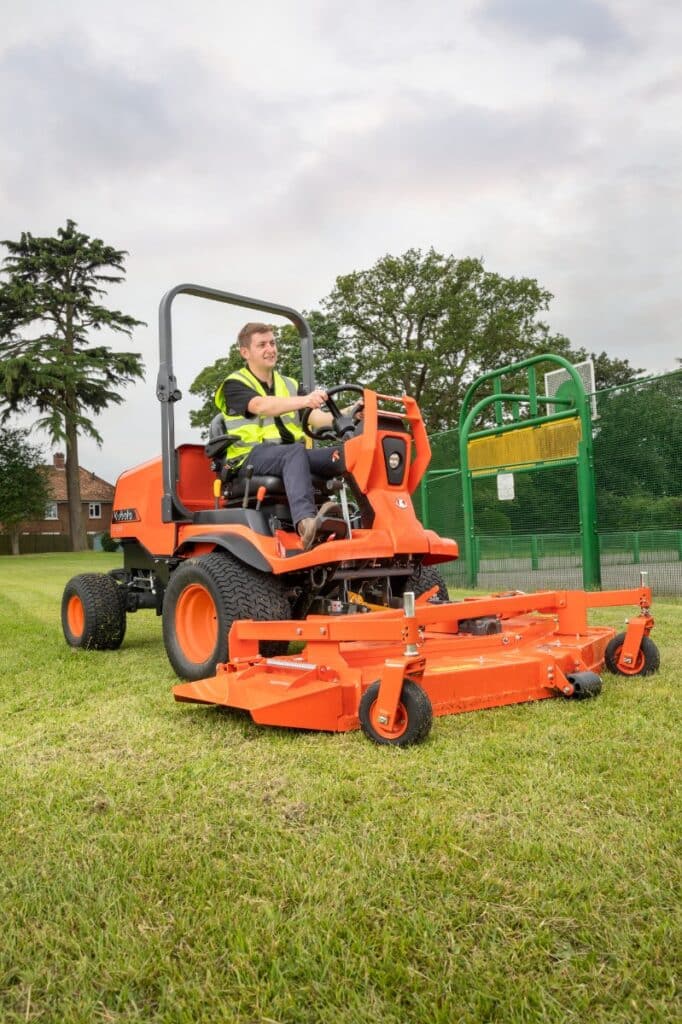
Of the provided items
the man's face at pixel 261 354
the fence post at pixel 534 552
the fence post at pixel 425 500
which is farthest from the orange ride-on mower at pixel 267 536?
the fence post at pixel 425 500

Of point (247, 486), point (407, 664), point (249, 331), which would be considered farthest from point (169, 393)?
point (407, 664)

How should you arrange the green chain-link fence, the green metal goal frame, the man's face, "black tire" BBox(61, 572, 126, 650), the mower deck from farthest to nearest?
the green metal goal frame
the green chain-link fence
"black tire" BBox(61, 572, 126, 650)
the man's face
the mower deck

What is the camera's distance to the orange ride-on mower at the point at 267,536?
4.22 meters

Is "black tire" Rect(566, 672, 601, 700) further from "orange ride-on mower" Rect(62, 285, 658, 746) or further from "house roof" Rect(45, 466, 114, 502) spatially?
"house roof" Rect(45, 466, 114, 502)

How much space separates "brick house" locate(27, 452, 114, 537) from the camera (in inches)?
2257

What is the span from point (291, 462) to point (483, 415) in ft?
98.1

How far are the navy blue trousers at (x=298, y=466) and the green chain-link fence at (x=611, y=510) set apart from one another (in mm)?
5709

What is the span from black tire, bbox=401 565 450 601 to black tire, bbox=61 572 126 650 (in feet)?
7.52

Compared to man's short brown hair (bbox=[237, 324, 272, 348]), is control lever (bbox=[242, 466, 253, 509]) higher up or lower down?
lower down

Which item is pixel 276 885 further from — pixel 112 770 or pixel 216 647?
pixel 216 647

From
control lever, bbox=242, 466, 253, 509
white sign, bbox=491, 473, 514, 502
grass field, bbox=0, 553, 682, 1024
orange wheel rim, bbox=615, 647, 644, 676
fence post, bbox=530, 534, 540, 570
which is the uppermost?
white sign, bbox=491, 473, 514, 502

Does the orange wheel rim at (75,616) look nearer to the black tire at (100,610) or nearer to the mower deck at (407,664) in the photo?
the black tire at (100,610)

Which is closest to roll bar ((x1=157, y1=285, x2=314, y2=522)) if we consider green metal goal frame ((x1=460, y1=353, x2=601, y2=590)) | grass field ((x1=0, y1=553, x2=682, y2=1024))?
grass field ((x1=0, y1=553, x2=682, y2=1024))

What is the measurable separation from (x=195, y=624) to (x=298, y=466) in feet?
3.63
